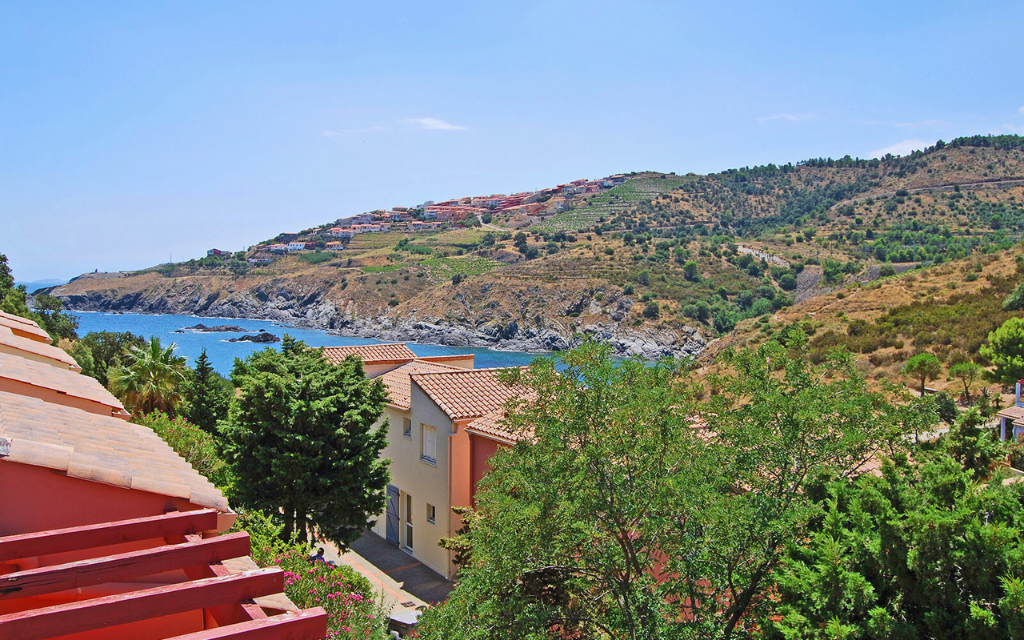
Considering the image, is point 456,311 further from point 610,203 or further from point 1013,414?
point 1013,414

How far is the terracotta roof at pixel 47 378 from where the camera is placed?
25.2 feet

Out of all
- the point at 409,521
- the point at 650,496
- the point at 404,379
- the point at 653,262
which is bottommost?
the point at 409,521

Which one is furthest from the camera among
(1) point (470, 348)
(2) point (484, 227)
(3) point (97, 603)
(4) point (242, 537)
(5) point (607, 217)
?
(2) point (484, 227)

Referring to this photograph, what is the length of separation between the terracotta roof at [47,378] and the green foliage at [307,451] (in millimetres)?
6504

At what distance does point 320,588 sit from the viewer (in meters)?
11.1

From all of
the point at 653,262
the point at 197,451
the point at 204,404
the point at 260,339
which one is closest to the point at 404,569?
the point at 197,451

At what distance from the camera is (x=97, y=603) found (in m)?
3.04

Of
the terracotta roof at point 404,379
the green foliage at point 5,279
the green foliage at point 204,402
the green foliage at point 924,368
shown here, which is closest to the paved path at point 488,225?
the green foliage at point 5,279

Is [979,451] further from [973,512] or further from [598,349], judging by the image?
[598,349]

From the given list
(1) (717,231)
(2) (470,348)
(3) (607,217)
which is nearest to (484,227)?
(3) (607,217)

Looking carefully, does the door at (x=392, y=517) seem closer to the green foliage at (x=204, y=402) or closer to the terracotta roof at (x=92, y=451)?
the green foliage at (x=204, y=402)

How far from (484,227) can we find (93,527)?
182605 mm

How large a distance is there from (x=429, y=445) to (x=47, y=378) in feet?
43.8

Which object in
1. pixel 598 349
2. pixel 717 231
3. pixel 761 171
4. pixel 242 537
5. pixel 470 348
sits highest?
pixel 761 171
